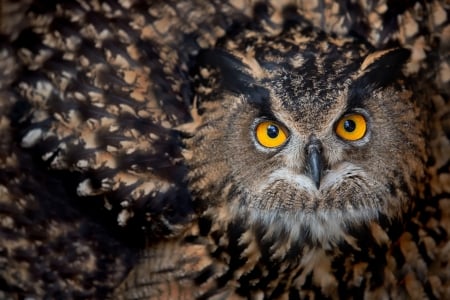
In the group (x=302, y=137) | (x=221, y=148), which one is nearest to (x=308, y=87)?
(x=302, y=137)

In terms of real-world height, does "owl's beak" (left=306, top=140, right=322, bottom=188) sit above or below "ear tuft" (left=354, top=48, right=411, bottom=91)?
below

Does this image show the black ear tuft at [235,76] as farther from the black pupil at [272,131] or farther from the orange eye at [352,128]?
the orange eye at [352,128]

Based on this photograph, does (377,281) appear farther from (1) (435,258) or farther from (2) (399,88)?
(2) (399,88)

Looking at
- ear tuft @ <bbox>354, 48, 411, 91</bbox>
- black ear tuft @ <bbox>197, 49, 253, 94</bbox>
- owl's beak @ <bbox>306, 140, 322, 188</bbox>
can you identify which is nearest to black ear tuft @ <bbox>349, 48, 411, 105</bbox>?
ear tuft @ <bbox>354, 48, 411, 91</bbox>

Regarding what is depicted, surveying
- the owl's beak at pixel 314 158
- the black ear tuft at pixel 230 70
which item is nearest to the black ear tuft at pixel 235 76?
the black ear tuft at pixel 230 70

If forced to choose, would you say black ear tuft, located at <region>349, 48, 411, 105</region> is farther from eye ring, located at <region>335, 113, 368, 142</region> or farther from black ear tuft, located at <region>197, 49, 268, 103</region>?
black ear tuft, located at <region>197, 49, 268, 103</region>

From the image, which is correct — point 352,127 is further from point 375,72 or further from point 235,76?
point 235,76

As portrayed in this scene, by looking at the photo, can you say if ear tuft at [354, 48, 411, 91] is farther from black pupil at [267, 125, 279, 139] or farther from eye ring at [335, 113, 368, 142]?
black pupil at [267, 125, 279, 139]
